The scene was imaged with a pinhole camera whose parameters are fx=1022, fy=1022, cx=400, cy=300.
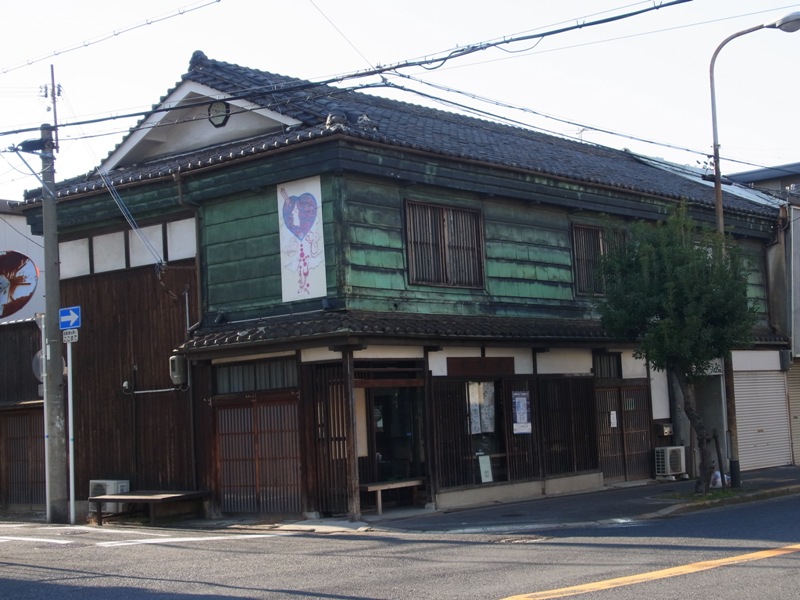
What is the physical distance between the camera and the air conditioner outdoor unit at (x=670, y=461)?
75.7 feet

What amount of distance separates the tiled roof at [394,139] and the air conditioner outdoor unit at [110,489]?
5874mm

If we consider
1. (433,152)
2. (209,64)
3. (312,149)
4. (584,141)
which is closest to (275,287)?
(312,149)

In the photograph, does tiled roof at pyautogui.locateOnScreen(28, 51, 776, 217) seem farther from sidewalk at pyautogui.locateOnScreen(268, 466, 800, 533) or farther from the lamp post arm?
sidewalk at pyautogui.locateOnScreen(268, 466, 800, 533)

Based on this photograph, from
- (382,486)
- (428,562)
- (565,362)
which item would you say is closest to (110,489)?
(382,486)

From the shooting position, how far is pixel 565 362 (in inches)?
848

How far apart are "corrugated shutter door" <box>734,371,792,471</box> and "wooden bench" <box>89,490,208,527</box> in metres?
14.2

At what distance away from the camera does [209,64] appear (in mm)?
21391

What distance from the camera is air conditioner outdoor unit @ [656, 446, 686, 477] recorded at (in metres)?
23.1

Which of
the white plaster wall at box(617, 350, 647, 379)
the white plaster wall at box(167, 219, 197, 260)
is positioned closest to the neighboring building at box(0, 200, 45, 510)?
the white plaster wall at box(167, 219, 197, 260)

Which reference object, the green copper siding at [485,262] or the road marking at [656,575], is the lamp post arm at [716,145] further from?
the road marking at [656,575]

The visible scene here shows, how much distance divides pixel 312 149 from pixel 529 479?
7.87 meters

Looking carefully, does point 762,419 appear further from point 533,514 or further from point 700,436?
point 533,514

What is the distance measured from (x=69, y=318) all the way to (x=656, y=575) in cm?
1234

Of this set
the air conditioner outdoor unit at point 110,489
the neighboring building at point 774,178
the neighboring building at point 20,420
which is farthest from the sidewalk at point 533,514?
the neighboring building at point 774,178
